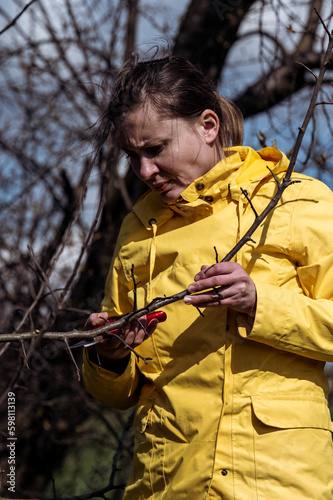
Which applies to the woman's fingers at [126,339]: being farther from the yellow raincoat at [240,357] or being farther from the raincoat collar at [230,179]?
the raincoat collar at [230,179]

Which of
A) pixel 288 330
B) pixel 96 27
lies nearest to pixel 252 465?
pixel 288 330

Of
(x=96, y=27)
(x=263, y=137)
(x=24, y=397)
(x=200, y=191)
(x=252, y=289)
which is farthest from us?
(x=24, y=397)

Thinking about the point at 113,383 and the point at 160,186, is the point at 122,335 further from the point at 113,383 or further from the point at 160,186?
the point at 160,186

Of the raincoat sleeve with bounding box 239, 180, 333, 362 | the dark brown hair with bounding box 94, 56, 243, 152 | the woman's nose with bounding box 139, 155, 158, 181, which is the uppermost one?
the dark brown hair with bounding box 94, 56, 243, 152

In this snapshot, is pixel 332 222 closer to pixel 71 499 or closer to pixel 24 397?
pixel 71 499

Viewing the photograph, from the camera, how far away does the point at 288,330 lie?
5.62 feet

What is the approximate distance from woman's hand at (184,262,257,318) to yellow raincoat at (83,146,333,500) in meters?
0.05

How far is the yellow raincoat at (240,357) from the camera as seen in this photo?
1716 mm

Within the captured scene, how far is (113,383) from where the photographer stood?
2.07m

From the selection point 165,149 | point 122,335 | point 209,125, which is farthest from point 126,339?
point 209,125

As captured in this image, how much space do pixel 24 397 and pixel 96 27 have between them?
241cm

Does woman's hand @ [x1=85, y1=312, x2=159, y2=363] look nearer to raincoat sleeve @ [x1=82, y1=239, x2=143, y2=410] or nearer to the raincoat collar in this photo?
raincoat sleeve @ [x1=82, y1=239, x2=143, y2=410]

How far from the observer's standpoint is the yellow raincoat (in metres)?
1.72

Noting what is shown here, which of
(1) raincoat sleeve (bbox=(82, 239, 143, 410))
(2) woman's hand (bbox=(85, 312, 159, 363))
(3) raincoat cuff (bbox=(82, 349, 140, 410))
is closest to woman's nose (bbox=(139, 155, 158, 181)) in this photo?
(1) raincoat sleeve (bbox=(82, 239, 143, 410))
